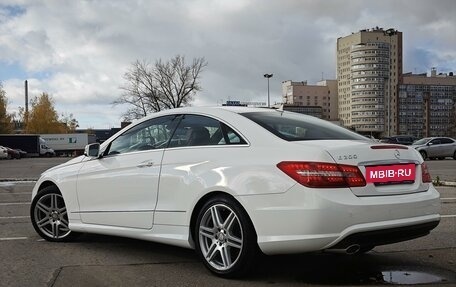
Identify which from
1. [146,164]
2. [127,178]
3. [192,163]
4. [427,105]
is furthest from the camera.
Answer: [427,105]

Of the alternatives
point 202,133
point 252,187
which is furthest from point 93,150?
point 252,187

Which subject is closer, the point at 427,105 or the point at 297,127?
the point at 297,127

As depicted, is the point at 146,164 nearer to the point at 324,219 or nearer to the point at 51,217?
the point at 51,217

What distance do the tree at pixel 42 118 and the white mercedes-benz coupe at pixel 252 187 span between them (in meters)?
99.4

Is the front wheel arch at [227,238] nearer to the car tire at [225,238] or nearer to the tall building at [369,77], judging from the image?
the car tire at [225,238]

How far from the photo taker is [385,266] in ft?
16.7

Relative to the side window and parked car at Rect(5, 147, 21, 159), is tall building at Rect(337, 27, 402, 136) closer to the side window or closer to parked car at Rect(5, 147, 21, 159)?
parked car at Rect(5, 147, 21, 159)

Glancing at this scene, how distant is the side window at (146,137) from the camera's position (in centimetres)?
551

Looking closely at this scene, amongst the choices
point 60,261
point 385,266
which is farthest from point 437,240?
point 60,261

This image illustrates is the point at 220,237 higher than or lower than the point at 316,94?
lower

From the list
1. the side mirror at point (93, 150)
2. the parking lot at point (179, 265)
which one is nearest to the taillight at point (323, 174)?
the parking lot at point (179, 265)

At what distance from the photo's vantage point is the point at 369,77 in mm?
82938

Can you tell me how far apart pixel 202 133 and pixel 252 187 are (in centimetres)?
100

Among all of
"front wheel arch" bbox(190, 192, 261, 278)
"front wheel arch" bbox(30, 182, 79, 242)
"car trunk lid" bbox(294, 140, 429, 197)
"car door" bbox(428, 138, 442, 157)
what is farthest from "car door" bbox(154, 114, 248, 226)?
"car door" bbox(428, 138, 442, 157)
